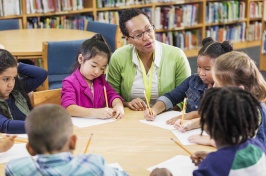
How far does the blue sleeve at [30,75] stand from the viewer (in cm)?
258

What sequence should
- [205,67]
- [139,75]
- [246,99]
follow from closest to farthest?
[246,99] → [205,67] → [139,75]

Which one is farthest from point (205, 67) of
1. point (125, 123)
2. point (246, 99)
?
point (246, 99)

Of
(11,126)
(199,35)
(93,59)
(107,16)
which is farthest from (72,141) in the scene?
(199,35)

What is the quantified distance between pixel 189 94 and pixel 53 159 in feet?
4.19

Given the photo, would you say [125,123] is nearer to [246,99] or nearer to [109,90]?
[109,90]

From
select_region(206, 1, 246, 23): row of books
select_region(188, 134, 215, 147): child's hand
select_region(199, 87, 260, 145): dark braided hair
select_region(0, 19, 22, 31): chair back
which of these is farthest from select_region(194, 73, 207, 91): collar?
select_region(206, 1, 246, 23): row of books

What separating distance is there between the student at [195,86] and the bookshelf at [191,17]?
3.28 meters

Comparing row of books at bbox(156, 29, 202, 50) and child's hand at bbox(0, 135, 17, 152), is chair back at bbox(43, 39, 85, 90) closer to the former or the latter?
child's hand at bbox(0, 135, 17, 152)

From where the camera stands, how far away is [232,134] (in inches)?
53.6

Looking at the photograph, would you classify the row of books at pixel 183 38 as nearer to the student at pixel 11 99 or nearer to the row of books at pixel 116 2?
the row of books at pixel 116 2

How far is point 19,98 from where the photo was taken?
230cm

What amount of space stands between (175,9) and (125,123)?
4528mm

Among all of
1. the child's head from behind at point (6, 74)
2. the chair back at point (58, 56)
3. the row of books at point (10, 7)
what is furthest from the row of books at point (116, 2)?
the child's head from behind at point (6, 74)

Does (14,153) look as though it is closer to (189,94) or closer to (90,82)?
(90,82)
